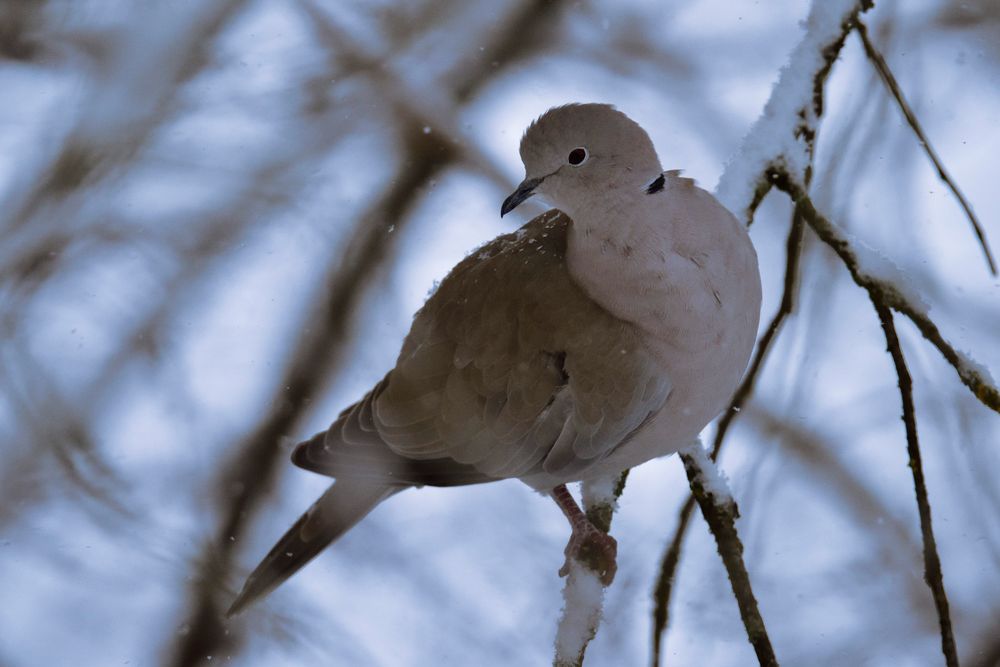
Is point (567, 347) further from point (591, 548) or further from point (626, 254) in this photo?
point (591, 548)

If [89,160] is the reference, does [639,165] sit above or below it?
below

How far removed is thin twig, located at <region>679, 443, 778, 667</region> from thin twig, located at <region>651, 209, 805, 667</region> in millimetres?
51

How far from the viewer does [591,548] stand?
198 centimetres

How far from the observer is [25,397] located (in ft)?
10.3

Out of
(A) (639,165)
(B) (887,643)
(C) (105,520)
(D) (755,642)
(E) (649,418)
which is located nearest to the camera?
(D) (755,642)

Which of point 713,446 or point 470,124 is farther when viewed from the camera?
point 470,124

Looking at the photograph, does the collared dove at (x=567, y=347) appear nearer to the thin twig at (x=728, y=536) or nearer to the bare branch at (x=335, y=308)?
the thin twig at (x=728, y=536)

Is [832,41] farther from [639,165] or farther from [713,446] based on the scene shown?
[713,446]

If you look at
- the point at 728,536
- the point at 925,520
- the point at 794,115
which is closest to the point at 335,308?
the point at 794,115

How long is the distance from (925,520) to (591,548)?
609 mm

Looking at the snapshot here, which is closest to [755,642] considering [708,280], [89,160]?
[708,280]

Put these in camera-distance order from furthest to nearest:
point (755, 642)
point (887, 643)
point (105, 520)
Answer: point (105, 520) → point (887, 643) → point (755, 642)

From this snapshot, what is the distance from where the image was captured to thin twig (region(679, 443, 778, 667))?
5.33 feet

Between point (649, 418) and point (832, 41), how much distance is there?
2.90 feet
